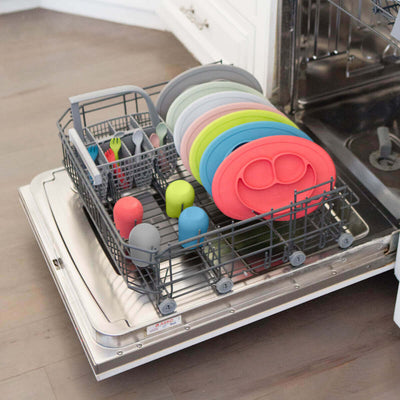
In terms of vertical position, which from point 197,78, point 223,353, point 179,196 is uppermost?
point 197,78

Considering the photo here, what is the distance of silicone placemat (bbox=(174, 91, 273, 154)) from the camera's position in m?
1.42

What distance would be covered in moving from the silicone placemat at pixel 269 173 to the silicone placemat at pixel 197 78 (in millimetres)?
327

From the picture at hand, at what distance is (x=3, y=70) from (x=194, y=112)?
1.25 metres

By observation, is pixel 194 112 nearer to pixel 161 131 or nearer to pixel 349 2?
pixel 161 131

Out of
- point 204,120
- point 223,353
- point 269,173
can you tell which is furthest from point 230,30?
point 223,353

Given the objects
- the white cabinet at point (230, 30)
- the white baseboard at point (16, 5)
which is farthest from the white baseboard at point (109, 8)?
the white cabinet at point (230, 30)

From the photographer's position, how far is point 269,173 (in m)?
1.33

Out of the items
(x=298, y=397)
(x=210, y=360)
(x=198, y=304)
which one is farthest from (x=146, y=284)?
(x=298, y=397)

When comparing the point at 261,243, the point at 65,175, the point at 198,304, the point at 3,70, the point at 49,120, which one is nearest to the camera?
the point at 198,304

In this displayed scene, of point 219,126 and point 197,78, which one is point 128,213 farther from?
point 197,78

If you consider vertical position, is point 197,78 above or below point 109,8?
above

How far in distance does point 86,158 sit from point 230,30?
833 millimetres

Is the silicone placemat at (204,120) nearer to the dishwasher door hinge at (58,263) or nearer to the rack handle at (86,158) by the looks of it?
the rack handle at (86,158)

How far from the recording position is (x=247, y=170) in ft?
4.32
